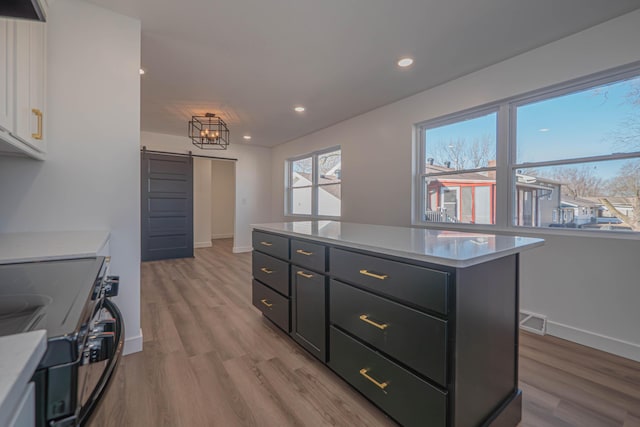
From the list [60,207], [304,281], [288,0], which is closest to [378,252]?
[304,281]

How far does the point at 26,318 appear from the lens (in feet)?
1.85

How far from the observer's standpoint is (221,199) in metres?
8.33

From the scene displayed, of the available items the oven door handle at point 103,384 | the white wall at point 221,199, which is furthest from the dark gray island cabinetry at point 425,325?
the white wall at point 221,199

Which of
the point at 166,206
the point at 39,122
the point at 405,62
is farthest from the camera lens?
the point at 166,206

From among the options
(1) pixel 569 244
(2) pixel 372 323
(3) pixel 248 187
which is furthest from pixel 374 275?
(3) pixel 248 187

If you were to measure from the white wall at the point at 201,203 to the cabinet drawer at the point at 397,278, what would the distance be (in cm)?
587

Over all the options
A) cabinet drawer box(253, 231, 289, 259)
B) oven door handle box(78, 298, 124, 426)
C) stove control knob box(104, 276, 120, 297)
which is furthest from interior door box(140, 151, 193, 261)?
oven door handle box(78, 298, 124, 426)

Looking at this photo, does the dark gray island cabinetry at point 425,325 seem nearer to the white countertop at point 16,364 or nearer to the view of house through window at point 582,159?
the white countertop at point 16,364

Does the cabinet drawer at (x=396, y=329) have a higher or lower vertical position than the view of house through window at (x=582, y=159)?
lower

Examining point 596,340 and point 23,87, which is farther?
point 596,340

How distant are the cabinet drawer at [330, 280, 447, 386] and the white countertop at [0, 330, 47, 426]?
115 centimetres

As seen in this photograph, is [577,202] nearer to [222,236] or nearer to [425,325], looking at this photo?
[425,325]

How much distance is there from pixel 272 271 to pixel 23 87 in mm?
1837

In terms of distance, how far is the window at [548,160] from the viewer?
80.7 inches
